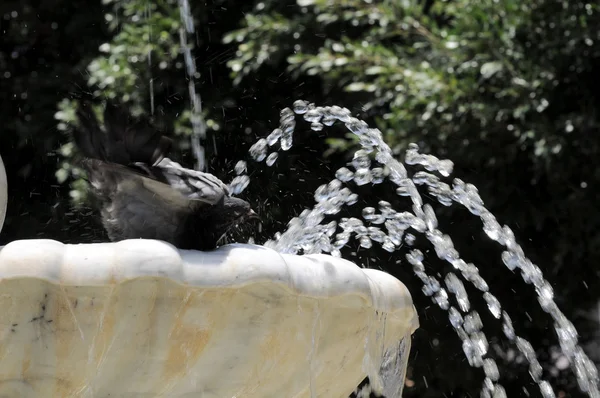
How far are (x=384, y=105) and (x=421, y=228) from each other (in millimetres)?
1802

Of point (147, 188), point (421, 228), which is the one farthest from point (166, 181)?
point (421, 228)

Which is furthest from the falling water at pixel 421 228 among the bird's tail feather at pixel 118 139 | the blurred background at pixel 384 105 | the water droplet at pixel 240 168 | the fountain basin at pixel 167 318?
the bird's tail feather at pixel 118 139

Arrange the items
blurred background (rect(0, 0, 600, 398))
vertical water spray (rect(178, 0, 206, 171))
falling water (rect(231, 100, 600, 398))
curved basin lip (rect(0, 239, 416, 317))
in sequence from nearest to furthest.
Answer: curved basin lip (rect(0, 239, 416, 317)) → falling water (rect(231, 100, 600, 398)) → blurred background (rect(0, 0, 600, 398)) → vertical water spray (rect(178, 0, 206, 171))

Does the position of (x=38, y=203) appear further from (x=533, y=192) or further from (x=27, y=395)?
(x=27, y=395)

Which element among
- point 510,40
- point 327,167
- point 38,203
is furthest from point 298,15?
point 38,203

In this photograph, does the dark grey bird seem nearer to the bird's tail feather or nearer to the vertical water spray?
the bird's tail feather

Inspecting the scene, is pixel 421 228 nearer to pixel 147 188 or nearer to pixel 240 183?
pixel 240 183

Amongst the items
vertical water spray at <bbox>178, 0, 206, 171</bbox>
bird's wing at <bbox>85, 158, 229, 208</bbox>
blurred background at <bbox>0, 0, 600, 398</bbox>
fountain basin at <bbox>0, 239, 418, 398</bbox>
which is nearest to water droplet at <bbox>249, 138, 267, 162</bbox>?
blurred background at <bbox>0, 0, 600, 398</bbox>

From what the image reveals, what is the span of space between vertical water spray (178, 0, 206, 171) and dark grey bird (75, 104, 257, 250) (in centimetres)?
343

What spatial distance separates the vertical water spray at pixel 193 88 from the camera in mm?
5711

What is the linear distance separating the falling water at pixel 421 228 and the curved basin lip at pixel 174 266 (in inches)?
62.7

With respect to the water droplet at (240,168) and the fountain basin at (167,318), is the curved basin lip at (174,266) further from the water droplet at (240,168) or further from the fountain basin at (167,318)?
the water droplet at (240,168)

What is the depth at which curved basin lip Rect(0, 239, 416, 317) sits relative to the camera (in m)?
1.87

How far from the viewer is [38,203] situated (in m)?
5.89
